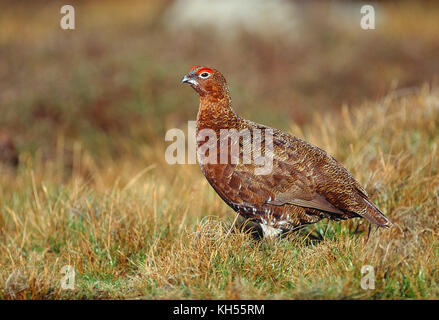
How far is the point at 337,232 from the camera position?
13.6ft

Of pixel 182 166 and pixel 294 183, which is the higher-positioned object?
pixel 294 183

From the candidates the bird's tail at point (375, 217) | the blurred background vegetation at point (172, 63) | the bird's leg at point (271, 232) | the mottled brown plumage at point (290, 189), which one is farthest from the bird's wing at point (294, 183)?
the blurred background vegetation at point (172, 63)

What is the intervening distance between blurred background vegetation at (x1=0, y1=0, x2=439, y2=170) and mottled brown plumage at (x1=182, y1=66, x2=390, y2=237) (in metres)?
3.42

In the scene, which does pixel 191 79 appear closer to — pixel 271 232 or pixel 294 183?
pixel 294 183

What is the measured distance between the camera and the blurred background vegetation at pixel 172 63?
832cm

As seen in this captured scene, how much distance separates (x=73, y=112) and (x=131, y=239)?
15.9 ft

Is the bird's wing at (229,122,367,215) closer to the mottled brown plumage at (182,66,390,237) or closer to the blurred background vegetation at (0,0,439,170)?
the mottled brown plumage at (182,66,390,237)

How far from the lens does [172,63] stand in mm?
9891

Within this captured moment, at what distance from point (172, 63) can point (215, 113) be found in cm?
621

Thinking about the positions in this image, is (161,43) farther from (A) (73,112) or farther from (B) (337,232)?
(B) (337,232)

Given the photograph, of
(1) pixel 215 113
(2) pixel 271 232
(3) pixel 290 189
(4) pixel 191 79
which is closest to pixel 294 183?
(3) pixel 290 189

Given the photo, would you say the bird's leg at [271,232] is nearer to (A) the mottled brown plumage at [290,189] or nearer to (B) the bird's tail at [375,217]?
(A) the mottled brown plumage at [290,189]

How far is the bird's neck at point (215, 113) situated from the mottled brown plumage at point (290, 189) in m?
0.17
